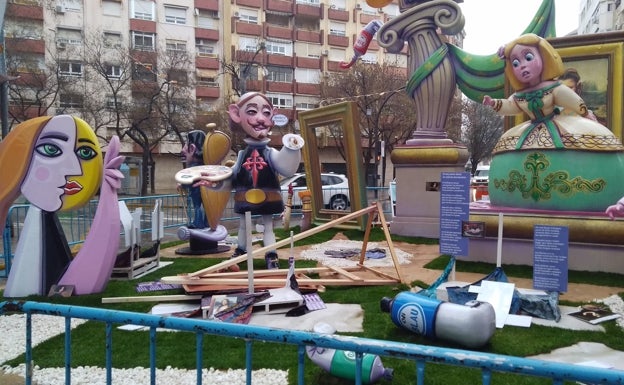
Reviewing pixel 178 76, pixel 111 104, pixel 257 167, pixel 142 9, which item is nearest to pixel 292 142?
pixel 257 167

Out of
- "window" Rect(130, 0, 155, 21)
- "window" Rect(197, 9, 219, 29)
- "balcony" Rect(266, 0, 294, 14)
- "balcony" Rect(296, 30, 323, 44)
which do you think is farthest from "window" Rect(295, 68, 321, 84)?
"window" Rect(130, 0, 155, 21)

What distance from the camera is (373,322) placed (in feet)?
14.8

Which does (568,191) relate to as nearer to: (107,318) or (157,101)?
(107,318)

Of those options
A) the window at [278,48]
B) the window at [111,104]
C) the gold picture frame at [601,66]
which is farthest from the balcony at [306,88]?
the gold picture frame at [601,66]

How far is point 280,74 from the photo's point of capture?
121 feet

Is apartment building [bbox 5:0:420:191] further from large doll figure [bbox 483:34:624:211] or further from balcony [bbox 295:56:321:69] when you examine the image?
large doll figure [bbox 483:34:624:211]

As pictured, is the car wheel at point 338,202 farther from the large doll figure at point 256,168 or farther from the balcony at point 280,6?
the balcony at point 280,6

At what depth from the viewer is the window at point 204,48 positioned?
34469mm

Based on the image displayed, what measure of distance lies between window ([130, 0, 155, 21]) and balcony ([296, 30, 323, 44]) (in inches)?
440

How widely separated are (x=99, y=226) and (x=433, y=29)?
775 centimetres

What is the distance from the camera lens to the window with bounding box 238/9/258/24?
118 feet

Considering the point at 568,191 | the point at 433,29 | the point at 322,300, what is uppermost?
the point at 433,29

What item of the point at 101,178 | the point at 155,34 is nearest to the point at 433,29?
the point at 101,178

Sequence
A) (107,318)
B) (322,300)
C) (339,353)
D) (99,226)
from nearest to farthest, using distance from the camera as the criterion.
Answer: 1. (107,318)
2. (339,353)
3. (322,300)
4. (99,226)
